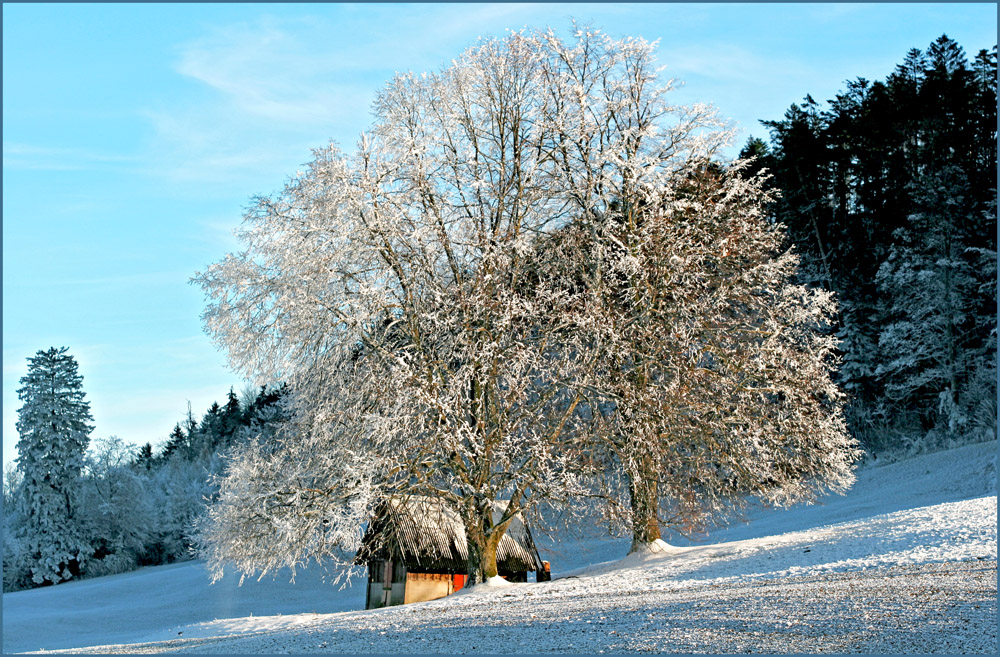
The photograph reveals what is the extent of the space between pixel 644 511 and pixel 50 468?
4524cm

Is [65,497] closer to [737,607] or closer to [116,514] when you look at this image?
[116,514]

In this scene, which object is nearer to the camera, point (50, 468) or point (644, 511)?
point (644, 511)

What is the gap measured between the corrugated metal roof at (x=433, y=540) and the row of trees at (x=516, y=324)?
66 cm

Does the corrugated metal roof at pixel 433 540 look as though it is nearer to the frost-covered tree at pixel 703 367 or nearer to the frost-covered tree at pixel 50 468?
the frost-covered tree at pixel 703 367

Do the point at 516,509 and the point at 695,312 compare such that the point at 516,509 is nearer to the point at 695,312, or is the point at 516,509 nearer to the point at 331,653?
A: the point at 695,312

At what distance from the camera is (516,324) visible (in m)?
17.8

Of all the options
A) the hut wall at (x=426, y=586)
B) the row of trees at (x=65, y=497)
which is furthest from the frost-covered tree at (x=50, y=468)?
Result: the hut wall at (x=426, y=586)

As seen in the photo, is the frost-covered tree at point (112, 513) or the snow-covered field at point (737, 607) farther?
the frost-covered tree at point (112, 513)

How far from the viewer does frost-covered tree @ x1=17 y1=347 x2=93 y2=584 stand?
51.5 meters

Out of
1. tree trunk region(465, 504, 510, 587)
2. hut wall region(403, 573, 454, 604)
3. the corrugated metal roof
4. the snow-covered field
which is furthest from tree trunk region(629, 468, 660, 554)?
hut wall region(403, 573, 454, 604)

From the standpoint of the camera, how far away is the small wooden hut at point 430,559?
20.5 m

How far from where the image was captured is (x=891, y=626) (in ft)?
26.9

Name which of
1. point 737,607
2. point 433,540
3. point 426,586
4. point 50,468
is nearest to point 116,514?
point 50,468

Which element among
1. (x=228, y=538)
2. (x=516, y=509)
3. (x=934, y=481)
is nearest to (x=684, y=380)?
(x=516, y=509)
